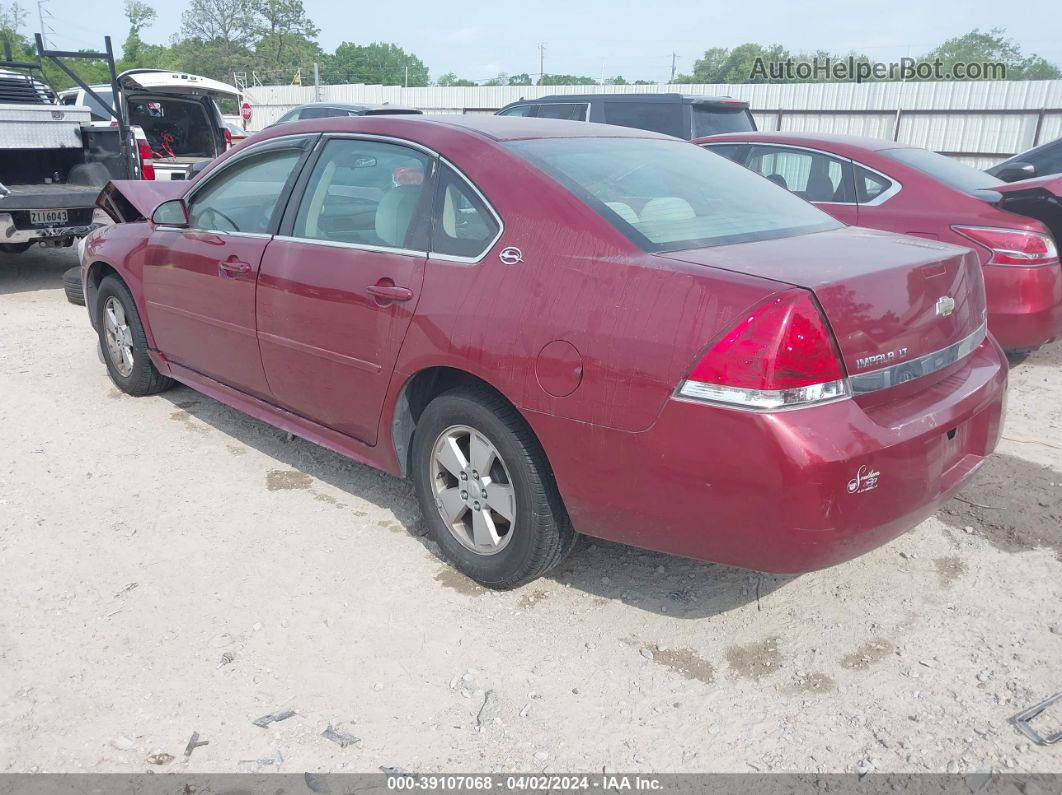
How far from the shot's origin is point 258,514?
3818 millimetres

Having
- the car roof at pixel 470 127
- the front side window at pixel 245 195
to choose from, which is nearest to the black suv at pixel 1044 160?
the car roof at pixel 470 127

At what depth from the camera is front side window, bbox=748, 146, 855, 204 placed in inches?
234

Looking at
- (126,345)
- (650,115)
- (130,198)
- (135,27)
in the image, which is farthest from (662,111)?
(135,27)

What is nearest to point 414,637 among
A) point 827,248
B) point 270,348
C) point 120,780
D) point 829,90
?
point 120,780

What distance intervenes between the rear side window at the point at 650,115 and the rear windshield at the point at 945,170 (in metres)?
3.90

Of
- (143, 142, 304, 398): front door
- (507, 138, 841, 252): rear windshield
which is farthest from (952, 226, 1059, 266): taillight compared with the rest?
(143, 142, 304, 398): front door

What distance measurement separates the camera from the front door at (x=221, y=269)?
156 inches

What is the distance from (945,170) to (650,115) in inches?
189

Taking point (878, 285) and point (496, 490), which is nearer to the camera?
point (878, 285)

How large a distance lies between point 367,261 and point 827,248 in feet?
5.55

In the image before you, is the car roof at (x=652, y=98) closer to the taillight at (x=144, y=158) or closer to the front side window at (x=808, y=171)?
the front side window at (x=808, y=171)

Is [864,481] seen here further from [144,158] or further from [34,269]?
[34,269]

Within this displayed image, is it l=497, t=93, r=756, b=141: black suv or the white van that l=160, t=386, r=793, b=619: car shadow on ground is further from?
the white van

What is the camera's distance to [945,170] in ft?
19.3
